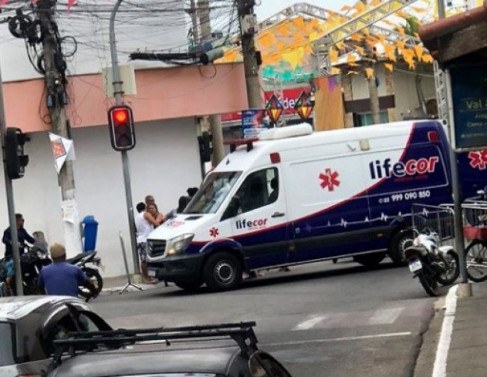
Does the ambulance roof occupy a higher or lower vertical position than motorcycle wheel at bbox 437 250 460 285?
higher

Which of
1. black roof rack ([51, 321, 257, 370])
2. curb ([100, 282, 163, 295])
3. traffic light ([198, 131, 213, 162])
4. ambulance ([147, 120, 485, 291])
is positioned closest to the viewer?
black roof rack ([51, 321, 257, 370])

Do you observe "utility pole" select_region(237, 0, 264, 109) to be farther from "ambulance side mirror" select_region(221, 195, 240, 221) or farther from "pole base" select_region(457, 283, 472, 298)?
"pole base" select_region(457, 283, 472, 298)

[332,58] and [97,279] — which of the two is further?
[332,58]

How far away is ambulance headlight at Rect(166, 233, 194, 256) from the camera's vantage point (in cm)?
2033

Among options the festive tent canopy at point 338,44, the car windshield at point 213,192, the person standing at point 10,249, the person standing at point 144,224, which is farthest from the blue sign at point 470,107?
the festive tent canopy at point 338,44

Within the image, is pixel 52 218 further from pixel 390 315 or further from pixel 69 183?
pixel 390 315

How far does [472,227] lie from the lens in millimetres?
16891

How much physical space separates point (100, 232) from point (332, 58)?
18.4 m

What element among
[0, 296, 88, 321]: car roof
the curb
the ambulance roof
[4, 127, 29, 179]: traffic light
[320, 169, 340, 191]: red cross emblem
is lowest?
the curb

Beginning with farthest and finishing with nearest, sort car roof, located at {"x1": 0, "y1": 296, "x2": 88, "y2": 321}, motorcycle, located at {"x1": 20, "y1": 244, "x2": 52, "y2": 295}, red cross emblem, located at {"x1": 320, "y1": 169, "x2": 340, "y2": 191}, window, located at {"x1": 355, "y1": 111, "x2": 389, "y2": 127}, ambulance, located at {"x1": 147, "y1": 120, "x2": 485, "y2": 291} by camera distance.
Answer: window, located at {"x1": 355, "y1": 111, "x2": 389, "y2": 127}
motorcycle, located at {"x1": 20, "y1": 244, "x2": 52, "y2": 295}
red cross emblem, located at {"x1": 320, "y1": 169, "x2": 340, "y2": 191}
ambulance, located at {"x1": 147, "y1": 120, "x2": 485, "y2": 291}
car roof, located at {"x1": 0, "y1": 296, "x2": 88, "y2": 321}

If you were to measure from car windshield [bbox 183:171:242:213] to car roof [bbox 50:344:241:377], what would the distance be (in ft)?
48.9

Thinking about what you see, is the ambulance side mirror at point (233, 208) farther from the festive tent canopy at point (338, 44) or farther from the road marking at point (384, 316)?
the festive tent canopy at point (338, 44)

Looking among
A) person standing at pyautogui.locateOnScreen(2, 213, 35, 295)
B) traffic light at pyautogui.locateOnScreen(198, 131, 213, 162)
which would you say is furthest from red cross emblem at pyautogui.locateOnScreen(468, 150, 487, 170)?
person standing at pyautogui.locateOnScreen(2, 213, 35, 295)

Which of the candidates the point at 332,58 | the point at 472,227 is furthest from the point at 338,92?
the point at 472,227
